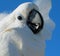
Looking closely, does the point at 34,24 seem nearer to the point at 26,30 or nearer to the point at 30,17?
the point at 30,17

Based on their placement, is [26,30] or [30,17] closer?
[26,30]

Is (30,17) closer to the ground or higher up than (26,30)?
higher up

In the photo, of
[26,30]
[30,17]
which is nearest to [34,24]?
[30,17]

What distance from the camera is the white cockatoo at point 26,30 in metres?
7.23

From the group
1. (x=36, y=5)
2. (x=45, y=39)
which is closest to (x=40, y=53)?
(x=45, y=39)

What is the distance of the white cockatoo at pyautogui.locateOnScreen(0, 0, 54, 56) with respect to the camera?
7227 mm

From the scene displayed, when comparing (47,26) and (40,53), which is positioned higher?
(47,26)

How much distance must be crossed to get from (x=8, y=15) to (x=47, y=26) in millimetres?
692

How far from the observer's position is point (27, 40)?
7.31 meters

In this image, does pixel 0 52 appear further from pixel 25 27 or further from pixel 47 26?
pixel 47 26

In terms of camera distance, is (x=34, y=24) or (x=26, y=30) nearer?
(x=26, y=30)

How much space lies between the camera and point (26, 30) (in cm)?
735

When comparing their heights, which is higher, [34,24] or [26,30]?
[34,24]

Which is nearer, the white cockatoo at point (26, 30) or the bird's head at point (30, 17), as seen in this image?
the white cockatoo at point (26, 30)
